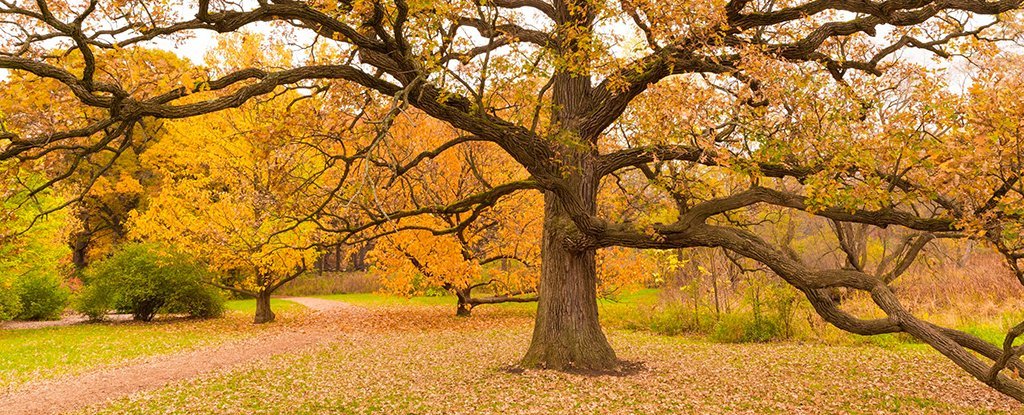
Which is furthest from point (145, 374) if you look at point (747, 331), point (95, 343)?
point (747, 331)

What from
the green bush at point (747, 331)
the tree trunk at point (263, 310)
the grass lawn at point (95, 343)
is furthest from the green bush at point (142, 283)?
the green bush at point (747, 331)

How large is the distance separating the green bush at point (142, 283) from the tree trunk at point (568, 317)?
17946 millimetres

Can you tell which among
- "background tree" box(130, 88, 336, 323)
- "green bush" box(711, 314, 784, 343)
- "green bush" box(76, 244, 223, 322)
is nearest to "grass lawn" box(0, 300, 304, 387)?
"green bush" box(76, 244, 223, 322)

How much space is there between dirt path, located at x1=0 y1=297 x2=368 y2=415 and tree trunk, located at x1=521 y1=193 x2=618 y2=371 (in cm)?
719

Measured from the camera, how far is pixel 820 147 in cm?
707

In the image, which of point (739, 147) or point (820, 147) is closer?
point (820, 147)

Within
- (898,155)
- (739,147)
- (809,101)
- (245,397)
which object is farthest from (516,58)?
(245,397)

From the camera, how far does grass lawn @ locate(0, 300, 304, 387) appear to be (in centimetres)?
1368

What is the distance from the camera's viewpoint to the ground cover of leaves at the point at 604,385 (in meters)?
8.27

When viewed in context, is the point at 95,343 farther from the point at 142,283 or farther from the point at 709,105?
the point at 709,105

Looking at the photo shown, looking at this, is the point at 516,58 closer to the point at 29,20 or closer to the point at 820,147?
the point at 820,147

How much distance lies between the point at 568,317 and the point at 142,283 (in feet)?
65.3

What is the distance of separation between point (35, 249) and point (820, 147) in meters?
25.0

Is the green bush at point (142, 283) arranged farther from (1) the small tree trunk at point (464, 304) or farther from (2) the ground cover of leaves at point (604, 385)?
(2) the ground cover of leaves at point (604, 385)
